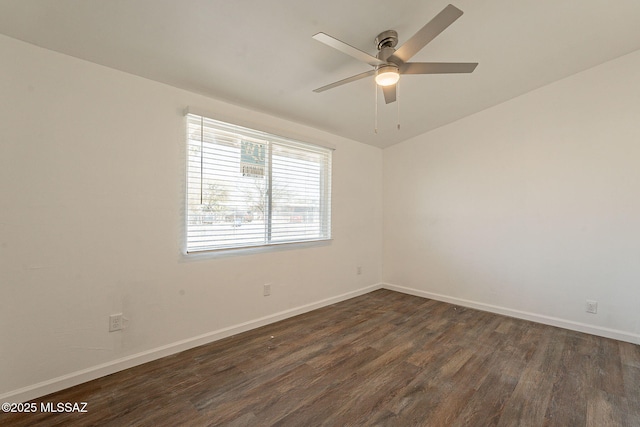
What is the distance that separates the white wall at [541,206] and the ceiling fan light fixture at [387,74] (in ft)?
7.60

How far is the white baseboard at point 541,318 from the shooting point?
8.82 feet

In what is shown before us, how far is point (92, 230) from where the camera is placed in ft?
6.56

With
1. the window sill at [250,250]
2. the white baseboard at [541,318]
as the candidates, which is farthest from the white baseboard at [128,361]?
the white baseboard at [541,318]

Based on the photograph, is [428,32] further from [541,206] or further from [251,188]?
[541,206]

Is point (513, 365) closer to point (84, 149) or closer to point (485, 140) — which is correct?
point (485, 140)

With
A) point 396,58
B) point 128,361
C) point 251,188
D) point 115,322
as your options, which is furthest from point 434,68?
point 128,361

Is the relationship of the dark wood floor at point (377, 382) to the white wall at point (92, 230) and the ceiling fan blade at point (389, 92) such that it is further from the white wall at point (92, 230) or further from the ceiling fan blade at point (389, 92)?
the ceiling fan blade at point (389, 92)

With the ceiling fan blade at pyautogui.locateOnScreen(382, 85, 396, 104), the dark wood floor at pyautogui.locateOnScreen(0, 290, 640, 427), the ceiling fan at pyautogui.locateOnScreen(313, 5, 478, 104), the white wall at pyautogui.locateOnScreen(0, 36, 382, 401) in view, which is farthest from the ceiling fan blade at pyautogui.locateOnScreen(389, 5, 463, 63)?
the dark wood floor at pyautogui.locateOnScreen(0, 290, 640, 427)

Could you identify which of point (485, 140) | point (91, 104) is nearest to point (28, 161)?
point (91, 104)

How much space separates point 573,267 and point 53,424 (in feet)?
15.0

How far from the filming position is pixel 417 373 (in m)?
2.11

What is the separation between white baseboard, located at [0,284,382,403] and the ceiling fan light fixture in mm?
2575

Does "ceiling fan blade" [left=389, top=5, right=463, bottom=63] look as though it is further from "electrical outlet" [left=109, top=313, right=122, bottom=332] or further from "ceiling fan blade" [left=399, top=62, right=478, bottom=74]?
"electrical outlet" [left=109, top=313, right=122, bottom=332]

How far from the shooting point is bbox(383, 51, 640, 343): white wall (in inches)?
107
